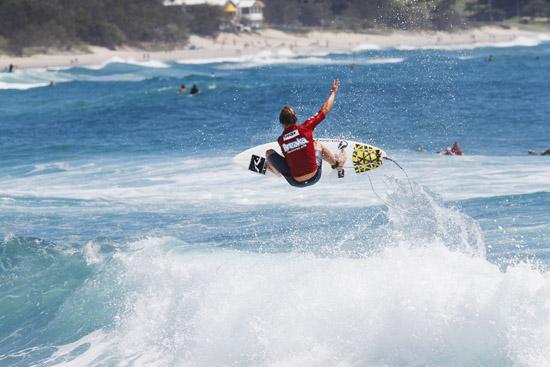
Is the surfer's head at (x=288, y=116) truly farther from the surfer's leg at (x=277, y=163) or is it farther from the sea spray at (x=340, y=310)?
the sea spray at (x=340, y=310)

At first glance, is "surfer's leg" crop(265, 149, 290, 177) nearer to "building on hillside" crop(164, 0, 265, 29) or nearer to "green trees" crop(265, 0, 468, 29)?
"green trees" crop(265, 0, 468, 29)

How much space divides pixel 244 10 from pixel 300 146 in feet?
469

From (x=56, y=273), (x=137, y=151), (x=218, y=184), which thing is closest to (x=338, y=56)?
(x=137, y=151)

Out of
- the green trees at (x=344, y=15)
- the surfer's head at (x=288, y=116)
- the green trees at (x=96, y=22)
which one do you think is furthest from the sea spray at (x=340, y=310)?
the green trees at (x=96, y=22)

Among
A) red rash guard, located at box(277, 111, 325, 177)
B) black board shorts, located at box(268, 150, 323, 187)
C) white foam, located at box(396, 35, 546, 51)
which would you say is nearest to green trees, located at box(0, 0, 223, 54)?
white foam, located at box(396, 35, 546, 51)

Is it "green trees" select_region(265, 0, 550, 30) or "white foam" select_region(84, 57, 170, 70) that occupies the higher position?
"green trees" select_region(265, 0, 550, 30)

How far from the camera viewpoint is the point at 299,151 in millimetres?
12727

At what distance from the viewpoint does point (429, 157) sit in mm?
26844

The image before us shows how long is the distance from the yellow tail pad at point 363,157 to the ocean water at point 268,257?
726mm

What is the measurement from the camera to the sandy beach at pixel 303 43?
4663 inches

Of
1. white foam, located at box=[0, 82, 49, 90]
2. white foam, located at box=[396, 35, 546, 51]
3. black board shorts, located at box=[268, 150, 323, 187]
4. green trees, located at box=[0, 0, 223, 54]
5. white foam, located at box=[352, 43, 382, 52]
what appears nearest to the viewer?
black board shorts, located at box=[268, 150, 323, 187]

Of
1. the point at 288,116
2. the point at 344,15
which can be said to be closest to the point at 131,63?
the point at 344,15

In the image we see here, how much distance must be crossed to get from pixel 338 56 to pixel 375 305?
109 metres

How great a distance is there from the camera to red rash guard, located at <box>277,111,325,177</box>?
492 inches
